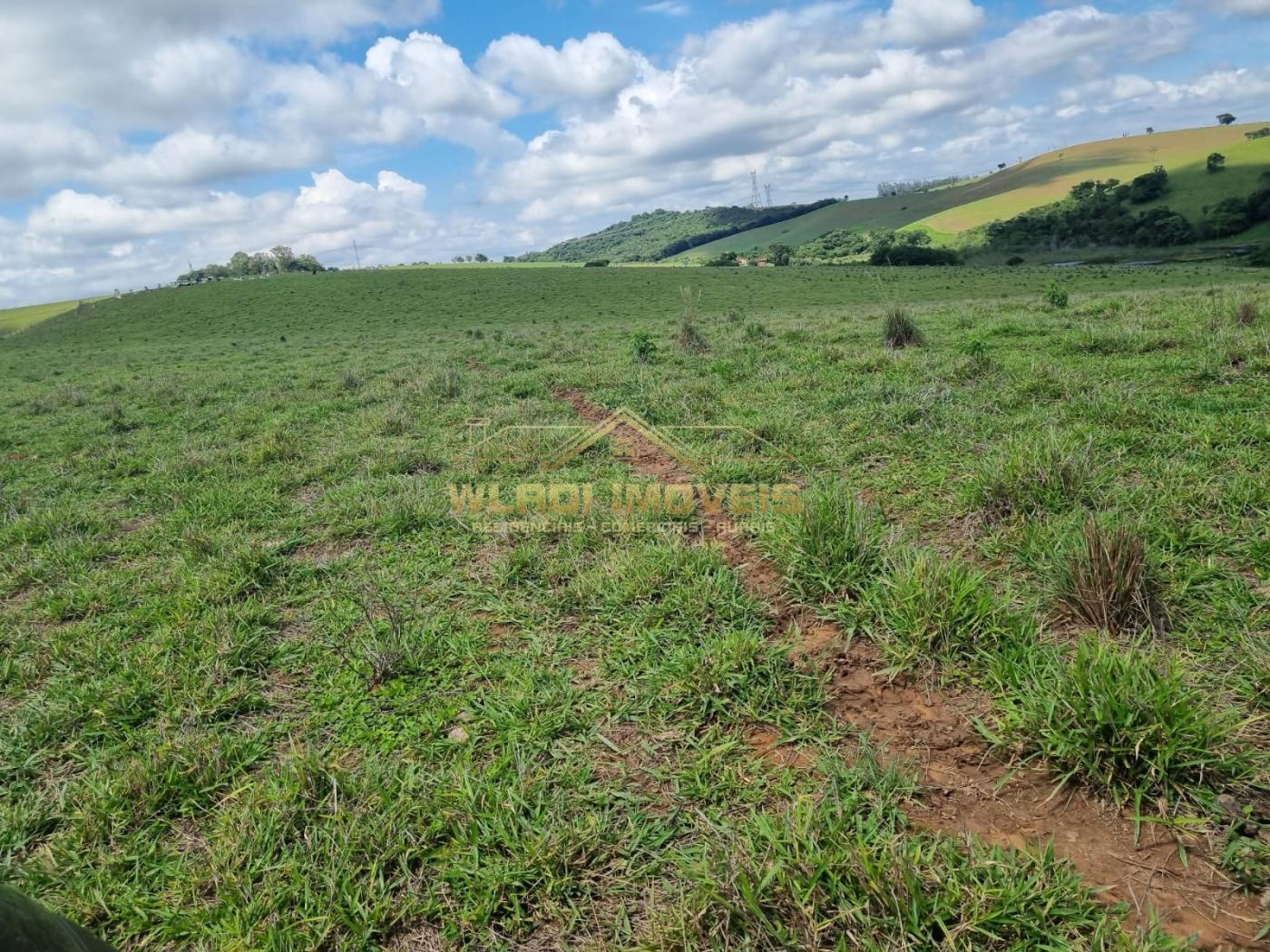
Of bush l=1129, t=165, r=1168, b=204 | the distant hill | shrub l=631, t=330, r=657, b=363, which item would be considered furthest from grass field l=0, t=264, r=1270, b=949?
the distant hill

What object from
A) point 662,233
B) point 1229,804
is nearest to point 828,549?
point 1229,804

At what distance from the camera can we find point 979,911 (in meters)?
1.69

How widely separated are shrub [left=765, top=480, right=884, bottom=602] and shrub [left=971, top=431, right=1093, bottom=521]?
86cm

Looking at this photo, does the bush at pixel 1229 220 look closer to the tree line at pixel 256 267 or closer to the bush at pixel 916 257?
the bush at pixel 916 257

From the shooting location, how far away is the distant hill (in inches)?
5012

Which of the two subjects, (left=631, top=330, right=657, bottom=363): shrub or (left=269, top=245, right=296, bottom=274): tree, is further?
(left=269, top=245, right=296, bottom=274): tree

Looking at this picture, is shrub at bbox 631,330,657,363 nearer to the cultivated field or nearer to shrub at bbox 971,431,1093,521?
shrub at bbox 971,431,1093,521

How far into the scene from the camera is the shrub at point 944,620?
271cm

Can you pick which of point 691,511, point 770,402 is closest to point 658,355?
point 770,402

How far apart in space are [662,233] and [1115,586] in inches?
6484

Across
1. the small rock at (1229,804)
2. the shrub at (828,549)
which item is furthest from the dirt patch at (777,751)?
the small rock at (1229,804)

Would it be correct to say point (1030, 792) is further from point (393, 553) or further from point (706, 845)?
point (393, 553)

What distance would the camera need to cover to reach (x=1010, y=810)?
2.05 meters

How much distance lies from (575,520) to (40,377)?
24769 mm
